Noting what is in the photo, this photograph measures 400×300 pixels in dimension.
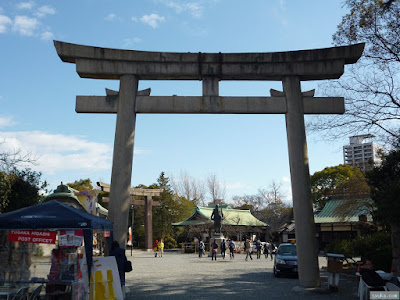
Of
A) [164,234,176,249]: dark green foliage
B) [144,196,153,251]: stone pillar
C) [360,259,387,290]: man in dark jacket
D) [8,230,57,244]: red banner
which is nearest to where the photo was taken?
[360,259,387,290]: man in dark jacket

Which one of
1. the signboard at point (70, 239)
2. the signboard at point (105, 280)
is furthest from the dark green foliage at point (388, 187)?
the signboard at point (70, 239)

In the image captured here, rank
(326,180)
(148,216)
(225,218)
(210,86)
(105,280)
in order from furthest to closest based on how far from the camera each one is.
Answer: (326,180) → (148,216) → (225,218) → (210,86) → (105,280)

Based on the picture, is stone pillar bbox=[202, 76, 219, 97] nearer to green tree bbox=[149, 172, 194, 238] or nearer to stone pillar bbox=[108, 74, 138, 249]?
stone pillar bbox=[108, 74, 138, 249]

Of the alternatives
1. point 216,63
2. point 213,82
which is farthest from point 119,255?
point 216,63

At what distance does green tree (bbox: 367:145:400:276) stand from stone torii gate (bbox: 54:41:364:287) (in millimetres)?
2108

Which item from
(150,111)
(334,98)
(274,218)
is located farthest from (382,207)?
(274,218)

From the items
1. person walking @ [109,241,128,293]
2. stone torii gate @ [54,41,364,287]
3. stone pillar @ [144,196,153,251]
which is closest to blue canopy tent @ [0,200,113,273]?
person walking @ [109,241,128,293]

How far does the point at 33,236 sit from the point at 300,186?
753 cm

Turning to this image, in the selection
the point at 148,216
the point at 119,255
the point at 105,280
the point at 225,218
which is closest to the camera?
the point at 105,280

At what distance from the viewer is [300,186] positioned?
1184 centimetres

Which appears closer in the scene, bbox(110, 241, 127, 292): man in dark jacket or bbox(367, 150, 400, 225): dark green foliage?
bbox(110, 241, 127, 292): man in dark jacket

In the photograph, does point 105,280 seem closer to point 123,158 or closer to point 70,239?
point 70,239

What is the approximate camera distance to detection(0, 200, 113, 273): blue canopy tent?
27.1ft

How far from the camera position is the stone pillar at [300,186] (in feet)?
37.5
